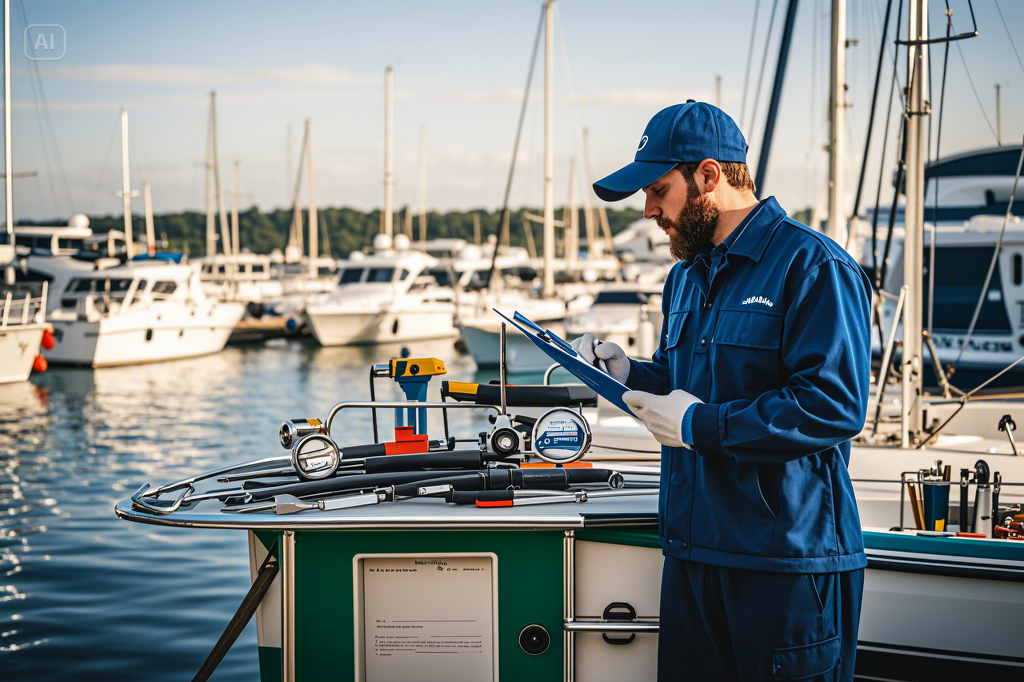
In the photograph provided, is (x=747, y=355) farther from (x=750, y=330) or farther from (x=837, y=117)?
(x=837, y=117)

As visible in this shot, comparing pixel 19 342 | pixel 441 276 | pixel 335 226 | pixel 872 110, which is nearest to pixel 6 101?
pixel 19 342

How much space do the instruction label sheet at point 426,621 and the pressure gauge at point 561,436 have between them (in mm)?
425

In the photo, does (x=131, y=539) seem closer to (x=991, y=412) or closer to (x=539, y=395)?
(x=539, y=395)

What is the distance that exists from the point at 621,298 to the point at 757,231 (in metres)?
20.7

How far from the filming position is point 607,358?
235 centimetres

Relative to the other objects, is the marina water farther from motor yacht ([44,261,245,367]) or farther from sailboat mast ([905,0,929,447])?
sailboat mast ([905,0,929,447])

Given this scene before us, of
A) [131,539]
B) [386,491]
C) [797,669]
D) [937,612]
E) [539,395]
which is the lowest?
[131,539]

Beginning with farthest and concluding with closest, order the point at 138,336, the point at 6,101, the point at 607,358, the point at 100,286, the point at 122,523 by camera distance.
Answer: the point at 100,286
the point at 138,336
the point at 6,101
the point at 122,523
the point at 607,358

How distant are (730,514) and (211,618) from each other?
15.2 feet

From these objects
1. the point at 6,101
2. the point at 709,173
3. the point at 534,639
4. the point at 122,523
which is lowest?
the point at 122,523

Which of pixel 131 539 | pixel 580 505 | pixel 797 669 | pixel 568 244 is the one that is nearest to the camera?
pixel 797 669

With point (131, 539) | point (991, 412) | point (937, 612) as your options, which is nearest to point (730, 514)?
point (937, 612)

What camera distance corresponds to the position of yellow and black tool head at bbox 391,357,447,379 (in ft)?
10.3

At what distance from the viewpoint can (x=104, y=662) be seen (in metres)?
5.07
